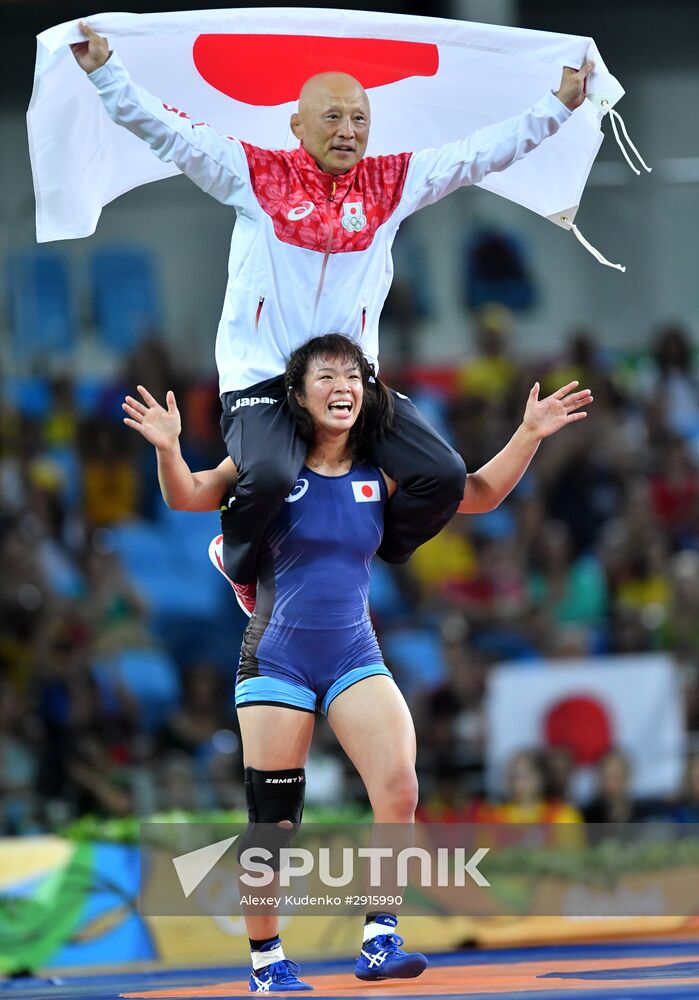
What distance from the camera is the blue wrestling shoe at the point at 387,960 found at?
15.2ft

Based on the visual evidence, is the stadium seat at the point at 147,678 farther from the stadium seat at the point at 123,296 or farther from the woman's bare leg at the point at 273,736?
the woman's bare leg at the point at 273,736

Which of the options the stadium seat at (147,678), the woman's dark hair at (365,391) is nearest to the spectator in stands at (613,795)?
the stadium seat at (147,678)

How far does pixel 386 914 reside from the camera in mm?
4754

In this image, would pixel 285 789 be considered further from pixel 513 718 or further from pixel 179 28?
pixel 513 718

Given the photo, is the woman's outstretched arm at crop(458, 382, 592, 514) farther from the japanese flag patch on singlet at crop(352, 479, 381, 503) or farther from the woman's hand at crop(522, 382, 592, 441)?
the japanese flag patch on singlet at crop(352, 479, 381, 503)

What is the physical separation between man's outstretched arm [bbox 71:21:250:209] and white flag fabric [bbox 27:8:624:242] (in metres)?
0.33

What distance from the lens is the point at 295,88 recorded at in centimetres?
536

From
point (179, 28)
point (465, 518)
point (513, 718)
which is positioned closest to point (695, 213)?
point (465, 518)

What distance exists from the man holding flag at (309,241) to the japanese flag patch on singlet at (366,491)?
0.06 m

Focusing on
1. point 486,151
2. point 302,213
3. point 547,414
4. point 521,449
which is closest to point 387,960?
point 521,449

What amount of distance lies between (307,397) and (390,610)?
6053mm

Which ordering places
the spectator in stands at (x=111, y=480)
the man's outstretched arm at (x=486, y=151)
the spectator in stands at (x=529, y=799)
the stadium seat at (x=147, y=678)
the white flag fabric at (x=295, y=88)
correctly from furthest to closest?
1. the spectator in stands at (x=111, y=480)
2. the stadium seat at (x=147, y=678)
3. the spectator in stands at (x=529, y=799)
4. the white flag fabric at (x=295, y=88)
5. the man's outstretched arm at (x=486, y=151)

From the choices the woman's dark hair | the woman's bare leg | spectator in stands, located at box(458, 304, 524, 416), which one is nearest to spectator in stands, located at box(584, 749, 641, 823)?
spectator in stands, located at box(458, 304, 524, 416)

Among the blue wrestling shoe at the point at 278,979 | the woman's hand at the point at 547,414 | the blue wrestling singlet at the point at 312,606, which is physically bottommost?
the blue wrestling shoe at the point at 278,979
